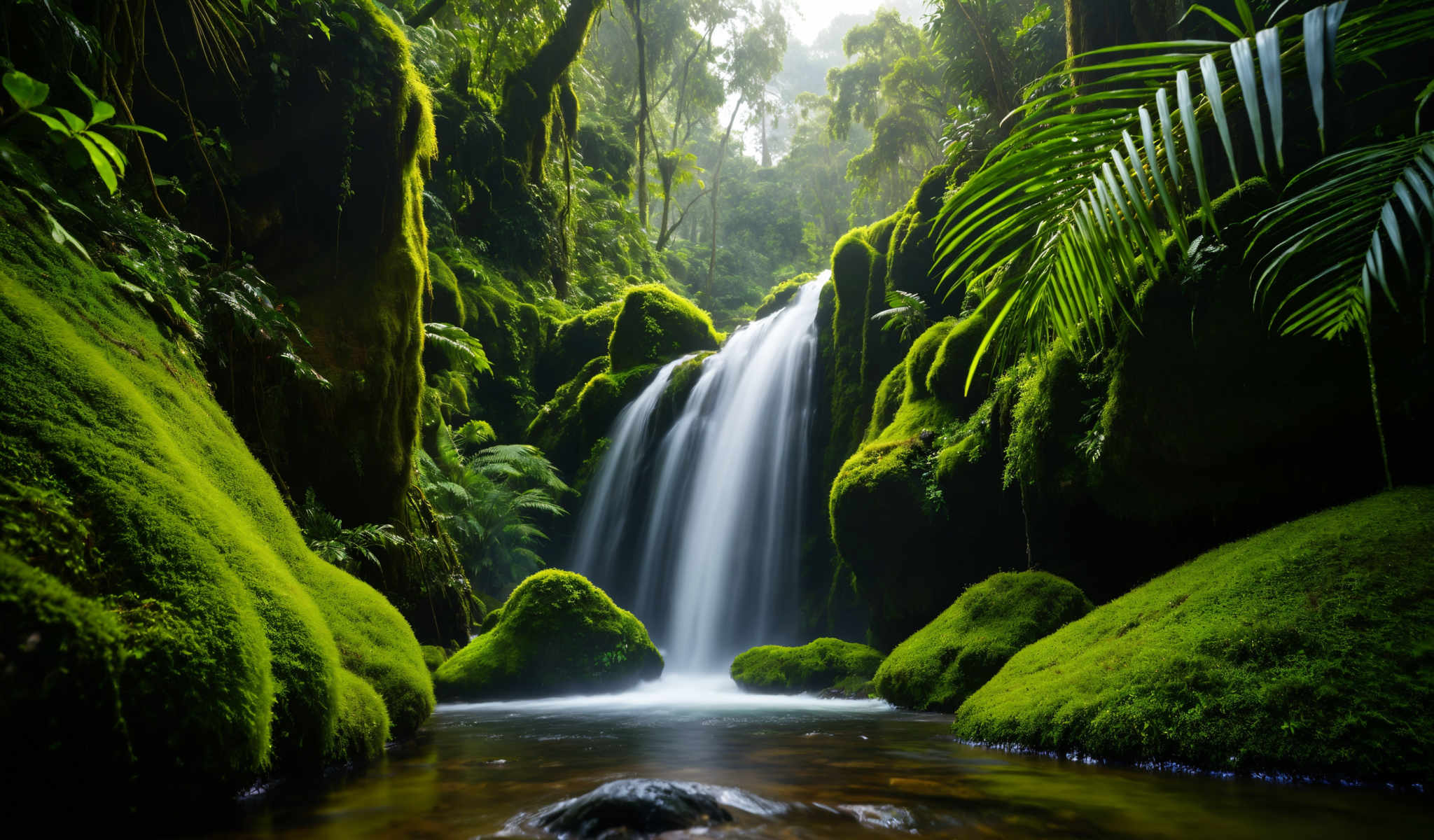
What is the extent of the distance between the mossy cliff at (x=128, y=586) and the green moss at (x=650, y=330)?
42.5 ft

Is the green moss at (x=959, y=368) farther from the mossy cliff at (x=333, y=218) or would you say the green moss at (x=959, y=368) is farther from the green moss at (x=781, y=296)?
the green moss at (x=781, y=296)

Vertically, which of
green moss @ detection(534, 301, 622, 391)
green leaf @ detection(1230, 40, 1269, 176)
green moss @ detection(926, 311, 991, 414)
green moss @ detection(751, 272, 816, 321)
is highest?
green moss @ detection(751, 272, 816, 321)

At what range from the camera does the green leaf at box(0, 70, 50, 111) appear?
179 centimetres

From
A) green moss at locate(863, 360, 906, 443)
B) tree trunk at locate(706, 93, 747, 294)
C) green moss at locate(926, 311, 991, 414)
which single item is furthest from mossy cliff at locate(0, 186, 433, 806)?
tree trunk at locate(706, 93, 747, 294)

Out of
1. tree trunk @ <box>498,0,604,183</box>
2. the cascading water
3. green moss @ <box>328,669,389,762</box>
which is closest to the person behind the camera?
green moss @ <box>328,669,389,762</box>

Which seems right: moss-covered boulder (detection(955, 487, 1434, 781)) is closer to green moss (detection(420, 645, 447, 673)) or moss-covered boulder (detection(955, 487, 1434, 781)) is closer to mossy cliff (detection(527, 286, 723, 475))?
green moss (detection(420, 645, 447, 673))

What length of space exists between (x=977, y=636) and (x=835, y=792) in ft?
9.85

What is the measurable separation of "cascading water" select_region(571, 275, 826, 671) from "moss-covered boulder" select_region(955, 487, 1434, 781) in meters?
7.53

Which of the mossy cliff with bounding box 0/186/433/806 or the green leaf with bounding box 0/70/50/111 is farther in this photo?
the mossy cliff with bounding box 0/186/433/806

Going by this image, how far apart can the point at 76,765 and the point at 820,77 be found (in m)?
62.6

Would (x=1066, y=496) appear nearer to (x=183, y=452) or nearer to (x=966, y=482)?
(x=966, y=482)

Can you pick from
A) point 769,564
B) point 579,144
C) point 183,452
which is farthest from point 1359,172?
point 579,144

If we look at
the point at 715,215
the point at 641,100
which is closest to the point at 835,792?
the point at 641,100

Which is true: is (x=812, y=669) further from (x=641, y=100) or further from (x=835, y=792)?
(x=641, y=100)
